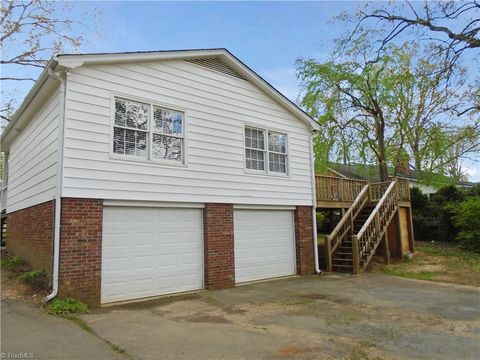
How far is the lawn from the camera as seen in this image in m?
12.4

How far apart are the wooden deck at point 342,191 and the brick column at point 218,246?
5115 mm

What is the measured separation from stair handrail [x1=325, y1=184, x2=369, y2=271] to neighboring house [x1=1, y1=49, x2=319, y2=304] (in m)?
0.80

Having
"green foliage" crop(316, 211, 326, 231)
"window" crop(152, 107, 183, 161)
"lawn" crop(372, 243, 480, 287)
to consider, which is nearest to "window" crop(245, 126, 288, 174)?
"window" crop(152, 107, 183, 161)

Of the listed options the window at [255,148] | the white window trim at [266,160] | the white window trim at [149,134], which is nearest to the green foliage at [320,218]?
the white window trim at [266,160]

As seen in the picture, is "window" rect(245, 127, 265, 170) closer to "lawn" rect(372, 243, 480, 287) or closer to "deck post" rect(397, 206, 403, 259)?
"lawn" rect(372, 243, 480, 287)

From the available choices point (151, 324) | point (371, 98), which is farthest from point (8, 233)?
point (371, 98)

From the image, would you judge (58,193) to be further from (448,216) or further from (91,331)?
(448,216)

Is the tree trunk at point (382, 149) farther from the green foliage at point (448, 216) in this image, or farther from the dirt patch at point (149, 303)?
the dirt patch at point (149, 303)

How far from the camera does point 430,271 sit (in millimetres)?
13438

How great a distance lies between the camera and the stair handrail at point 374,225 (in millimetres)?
12719

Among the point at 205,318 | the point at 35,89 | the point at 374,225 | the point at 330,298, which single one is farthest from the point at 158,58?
the point at 374,225

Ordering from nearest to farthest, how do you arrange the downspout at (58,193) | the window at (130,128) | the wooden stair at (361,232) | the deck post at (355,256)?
the downspout at (58,193) < the window at (130,128) < the deck post at (355,256) < the wooden stair at (361,232)

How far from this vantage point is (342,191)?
51.5 feet

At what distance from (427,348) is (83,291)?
6.26 meters
